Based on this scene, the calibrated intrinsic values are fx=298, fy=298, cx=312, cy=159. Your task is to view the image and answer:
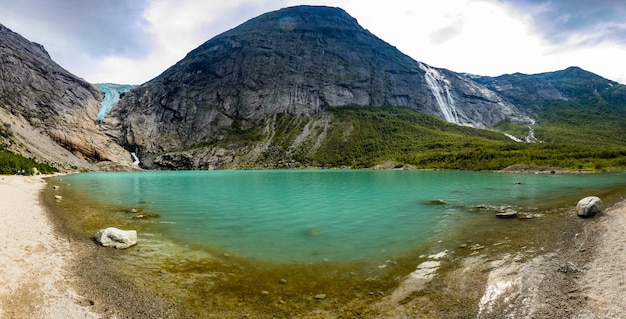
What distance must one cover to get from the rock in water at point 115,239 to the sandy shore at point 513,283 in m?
1.52

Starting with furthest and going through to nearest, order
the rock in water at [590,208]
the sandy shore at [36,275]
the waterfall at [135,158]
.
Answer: the waterfall at [135,158] < the rock in water at [590,208] < the sandy shore at [36,275]

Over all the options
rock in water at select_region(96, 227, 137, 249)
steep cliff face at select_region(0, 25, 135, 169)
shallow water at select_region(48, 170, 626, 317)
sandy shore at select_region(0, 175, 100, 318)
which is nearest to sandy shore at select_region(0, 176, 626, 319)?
sandy shore at select_region(0, 175, 100, 318)

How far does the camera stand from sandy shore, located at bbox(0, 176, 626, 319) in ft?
27.9

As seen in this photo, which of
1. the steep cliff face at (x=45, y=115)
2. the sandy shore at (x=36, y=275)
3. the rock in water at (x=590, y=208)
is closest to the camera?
the sandy shore at (x=36, y=275)

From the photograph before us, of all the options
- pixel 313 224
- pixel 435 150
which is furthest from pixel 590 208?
pixel 435 150

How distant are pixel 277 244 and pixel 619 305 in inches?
542

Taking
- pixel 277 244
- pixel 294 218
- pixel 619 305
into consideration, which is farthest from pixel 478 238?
pixel 294 218

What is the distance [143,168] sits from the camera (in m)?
190

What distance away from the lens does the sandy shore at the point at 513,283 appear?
849 cm

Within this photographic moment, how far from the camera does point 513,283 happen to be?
10258mm

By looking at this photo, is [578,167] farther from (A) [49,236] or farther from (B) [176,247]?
(A) [49,236]

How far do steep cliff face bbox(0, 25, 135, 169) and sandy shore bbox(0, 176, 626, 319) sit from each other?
139407mm

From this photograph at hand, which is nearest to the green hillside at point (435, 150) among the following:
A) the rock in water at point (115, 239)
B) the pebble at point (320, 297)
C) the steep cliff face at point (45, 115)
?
the steep cliff face at point (45, 115)

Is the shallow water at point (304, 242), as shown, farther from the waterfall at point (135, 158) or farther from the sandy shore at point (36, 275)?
the waterfall at point (135, 158)
